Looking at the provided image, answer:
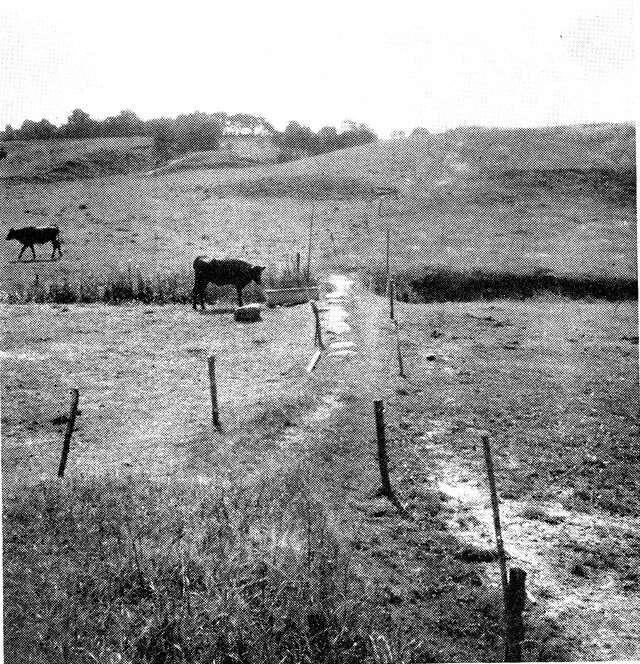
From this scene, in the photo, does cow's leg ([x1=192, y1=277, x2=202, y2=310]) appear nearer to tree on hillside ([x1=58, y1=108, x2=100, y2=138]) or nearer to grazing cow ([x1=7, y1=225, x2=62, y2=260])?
grazing cow ([x1=7, y1=225, x2=62, y2=260])

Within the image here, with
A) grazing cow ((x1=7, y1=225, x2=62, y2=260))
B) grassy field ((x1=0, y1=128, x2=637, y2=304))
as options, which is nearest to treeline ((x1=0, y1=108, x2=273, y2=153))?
grassy field ((x1=0, y1=128, x2=637, y2=304))

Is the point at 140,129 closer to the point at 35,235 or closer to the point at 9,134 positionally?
the point at 9,134

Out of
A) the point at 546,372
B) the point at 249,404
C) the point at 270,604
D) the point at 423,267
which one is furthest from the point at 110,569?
the point at 423,267

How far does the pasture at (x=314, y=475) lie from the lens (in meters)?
6.34

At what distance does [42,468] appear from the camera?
9.80 metres

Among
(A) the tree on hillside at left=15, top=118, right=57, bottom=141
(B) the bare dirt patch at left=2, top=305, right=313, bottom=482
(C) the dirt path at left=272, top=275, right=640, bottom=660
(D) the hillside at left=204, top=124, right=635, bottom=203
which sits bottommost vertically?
(C) the dirt path at left=272, top=275, right=640, bottom=660

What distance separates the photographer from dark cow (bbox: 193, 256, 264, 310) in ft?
72.5

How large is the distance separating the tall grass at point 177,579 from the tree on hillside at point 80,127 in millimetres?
78721

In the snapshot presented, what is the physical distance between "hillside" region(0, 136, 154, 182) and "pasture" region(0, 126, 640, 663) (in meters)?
28.5

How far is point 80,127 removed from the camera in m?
78.3

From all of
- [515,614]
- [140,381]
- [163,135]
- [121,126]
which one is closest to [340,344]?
[140,381]

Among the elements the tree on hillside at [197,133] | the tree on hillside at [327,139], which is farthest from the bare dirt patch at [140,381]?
the tree on hillside at [197,133]

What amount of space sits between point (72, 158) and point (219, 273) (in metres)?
41.8

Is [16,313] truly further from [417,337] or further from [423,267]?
[423,267]
